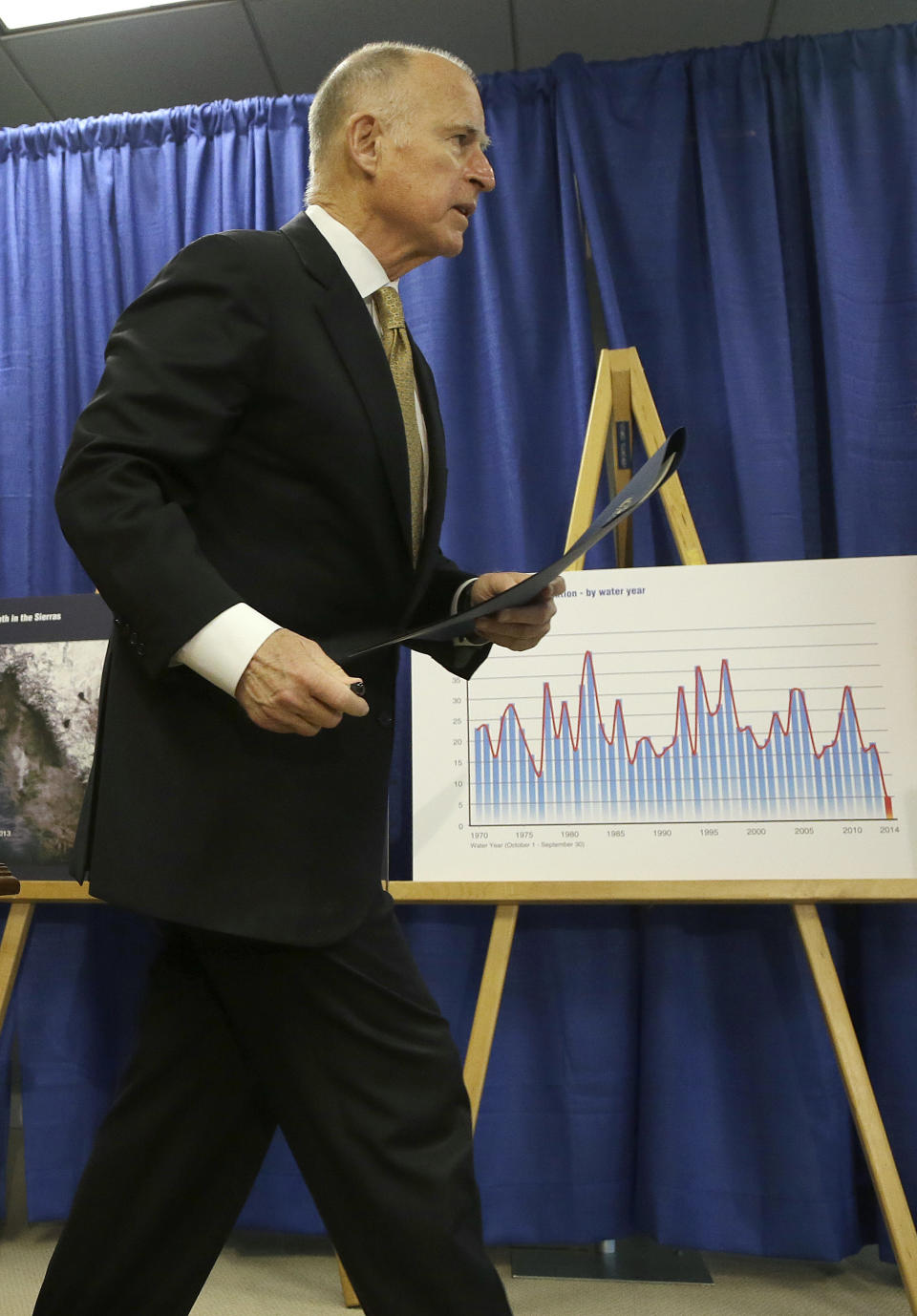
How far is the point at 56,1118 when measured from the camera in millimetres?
2092

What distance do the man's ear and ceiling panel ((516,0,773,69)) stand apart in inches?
55.7

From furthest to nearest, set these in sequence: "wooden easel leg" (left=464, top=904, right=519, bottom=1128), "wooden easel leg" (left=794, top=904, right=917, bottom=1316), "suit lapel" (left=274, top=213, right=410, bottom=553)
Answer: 1. "wooden easel leg" (left=464, top=904, right=519, bottom=1128)
2. "wooden easel leg" (left=794, top=904, right=917, bottom=1316)
3. "suit lapel" (left=274, top=213, right=410, bottom=553)

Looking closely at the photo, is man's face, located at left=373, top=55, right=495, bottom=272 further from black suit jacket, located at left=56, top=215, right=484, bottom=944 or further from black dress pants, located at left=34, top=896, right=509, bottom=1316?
black dress pants, located at left=34, top=896, right=509, bottom=1316

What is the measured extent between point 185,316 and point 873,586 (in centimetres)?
130

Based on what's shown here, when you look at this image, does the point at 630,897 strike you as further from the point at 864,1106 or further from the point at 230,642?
the point at 230,642

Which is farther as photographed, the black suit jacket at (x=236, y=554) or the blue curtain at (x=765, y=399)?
the blue curtain at (x=765, y=399)

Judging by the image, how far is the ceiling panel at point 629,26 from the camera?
227 centimetres

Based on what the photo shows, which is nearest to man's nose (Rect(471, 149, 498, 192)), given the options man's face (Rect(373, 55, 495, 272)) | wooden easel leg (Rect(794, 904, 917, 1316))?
man's face (Rect(373, 55, 495, 272))

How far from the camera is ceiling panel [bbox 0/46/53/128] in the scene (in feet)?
8.06

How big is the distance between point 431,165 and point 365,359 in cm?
30

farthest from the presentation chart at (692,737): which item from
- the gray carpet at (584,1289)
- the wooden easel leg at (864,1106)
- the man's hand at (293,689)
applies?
the man's hand at (293,689)

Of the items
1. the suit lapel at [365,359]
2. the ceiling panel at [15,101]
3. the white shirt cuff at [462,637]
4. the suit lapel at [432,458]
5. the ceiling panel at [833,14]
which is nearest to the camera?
the suit lapel at [365,359]

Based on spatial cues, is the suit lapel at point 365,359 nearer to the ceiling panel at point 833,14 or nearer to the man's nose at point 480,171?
the man's nose at point 480,171

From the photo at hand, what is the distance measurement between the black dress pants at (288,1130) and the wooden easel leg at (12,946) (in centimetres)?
104
